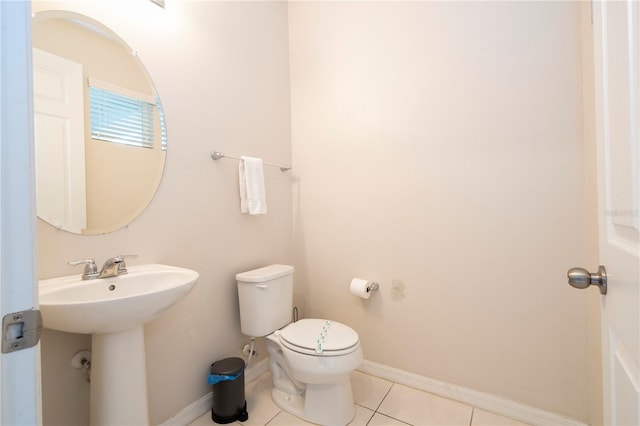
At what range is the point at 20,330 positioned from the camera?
1.38 feet

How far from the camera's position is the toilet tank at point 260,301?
1578 millimetres

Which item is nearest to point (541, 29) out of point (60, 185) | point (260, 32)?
point (260, 32)

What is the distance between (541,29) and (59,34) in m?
2.04

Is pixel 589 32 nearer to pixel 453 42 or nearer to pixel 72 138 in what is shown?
pixel 453 42

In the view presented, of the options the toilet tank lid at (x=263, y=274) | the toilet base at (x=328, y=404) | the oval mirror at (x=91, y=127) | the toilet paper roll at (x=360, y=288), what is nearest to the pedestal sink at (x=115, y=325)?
the oval mirror at (x=91, y=127)

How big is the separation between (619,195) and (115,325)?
1352mm

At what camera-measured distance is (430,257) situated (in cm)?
164

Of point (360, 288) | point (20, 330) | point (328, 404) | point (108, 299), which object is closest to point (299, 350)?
point (328, 404)

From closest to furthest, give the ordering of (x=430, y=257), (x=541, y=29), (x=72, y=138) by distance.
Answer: (x=72, y=138) < (x=541, y=29) < (x=430, y=257)

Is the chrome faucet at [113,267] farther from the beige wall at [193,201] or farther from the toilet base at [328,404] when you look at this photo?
the toilet base at [328,404]

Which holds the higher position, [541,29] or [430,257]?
[541,29]

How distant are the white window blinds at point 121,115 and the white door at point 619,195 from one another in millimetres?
1551

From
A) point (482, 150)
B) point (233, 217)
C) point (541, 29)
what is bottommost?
point (233, 217)

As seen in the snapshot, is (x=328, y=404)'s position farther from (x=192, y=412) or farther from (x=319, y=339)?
(x=192, y=412)
